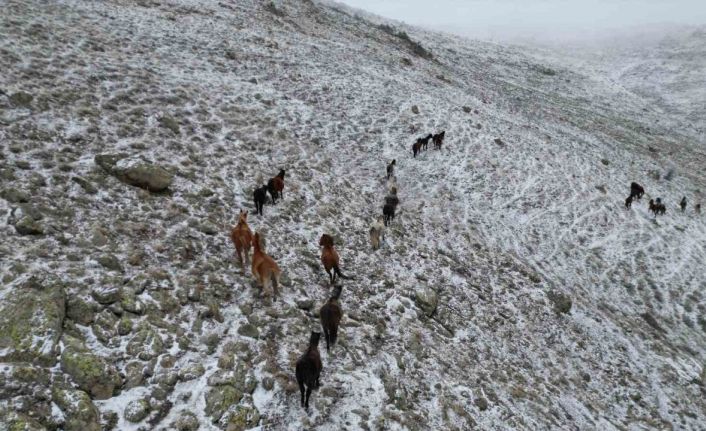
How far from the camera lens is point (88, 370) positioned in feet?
17.9

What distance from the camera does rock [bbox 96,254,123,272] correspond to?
7.07 m

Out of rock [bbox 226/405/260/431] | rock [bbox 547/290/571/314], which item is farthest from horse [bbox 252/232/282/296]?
rock [bbox 547/290/571/314]

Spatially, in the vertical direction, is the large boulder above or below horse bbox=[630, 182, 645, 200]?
below

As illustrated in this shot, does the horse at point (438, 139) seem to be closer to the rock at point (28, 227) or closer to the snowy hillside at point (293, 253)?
the snowy hillside at point (293, 253)

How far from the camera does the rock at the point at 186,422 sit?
548cm

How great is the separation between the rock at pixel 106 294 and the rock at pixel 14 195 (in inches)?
107

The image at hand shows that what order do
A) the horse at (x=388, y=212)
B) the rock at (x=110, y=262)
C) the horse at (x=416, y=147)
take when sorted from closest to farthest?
the rock at (x=110, y=262) < the horse at (x=388, y=212) < the horse at (x=416, y=147)

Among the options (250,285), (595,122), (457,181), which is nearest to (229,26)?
(457,181)

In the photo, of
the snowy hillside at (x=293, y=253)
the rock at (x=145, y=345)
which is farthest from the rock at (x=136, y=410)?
the rock at (x=145, y=345)

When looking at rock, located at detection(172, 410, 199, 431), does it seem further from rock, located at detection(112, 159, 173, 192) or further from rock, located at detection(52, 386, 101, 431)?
rock, located at detection(112, 159, 173, 192)

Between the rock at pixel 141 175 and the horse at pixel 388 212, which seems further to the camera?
the horse at pixel 388 212

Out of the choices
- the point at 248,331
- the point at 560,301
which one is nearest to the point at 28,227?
the point at 248,331

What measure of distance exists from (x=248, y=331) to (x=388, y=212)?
722 cm

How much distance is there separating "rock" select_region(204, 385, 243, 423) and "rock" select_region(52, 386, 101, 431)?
54.1 inches
